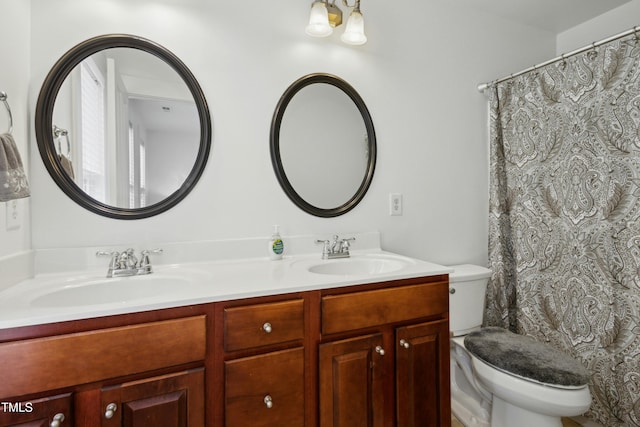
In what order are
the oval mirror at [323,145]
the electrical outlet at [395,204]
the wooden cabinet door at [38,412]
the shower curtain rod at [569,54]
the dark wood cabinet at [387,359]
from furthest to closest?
the electrical outlet at [395,204], the oval mirror at [323,145], the shower curtain rod at [569,54], the dark wood cabinet at [387,359], the wooden cabinet door at [38,412]

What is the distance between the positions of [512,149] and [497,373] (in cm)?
131

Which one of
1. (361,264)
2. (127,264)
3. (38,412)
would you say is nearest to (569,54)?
(361,264)

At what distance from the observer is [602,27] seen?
83.8 inches

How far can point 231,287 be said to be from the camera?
1.09 meters

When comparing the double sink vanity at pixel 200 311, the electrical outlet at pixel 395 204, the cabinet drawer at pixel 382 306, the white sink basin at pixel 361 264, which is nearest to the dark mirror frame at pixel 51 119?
the double sink vanity at pixel 200 311

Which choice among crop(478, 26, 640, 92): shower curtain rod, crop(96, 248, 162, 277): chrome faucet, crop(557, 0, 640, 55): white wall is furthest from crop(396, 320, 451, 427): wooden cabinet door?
crop(557, 0, 640, 55): white wall

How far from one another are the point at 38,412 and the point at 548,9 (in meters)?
3.13

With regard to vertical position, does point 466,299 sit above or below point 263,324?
below

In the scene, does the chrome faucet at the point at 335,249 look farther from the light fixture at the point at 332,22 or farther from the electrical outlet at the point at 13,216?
the electrical outlet at the point at 13,216

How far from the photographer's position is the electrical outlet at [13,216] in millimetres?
1118

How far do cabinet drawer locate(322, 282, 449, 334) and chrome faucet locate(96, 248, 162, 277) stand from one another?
750 mm

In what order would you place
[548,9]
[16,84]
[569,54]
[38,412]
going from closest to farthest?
[38,412], [16,84], [569,54], [548,9]

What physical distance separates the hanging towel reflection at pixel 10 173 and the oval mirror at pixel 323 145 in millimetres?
949

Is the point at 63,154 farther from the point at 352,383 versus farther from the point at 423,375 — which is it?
the point at 423,375
